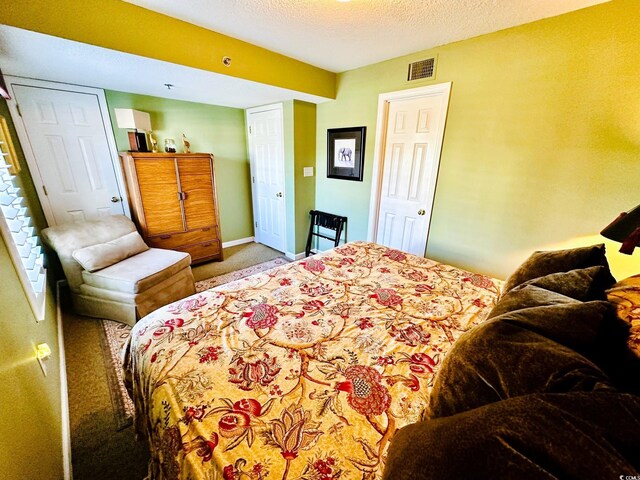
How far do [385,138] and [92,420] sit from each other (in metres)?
3.33

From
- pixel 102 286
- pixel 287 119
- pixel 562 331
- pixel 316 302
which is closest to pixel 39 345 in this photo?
pixel 102 286

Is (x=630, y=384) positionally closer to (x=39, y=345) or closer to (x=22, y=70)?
(x=39, y=345)

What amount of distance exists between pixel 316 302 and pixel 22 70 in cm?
313

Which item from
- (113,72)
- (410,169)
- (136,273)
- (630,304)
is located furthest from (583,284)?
(113,72)

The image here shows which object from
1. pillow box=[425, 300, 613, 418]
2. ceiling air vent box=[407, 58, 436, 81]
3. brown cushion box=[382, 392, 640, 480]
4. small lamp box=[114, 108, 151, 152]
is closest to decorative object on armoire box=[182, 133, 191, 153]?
small lamp box=[114, 108, 151, 152]

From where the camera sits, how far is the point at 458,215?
7.73 ft

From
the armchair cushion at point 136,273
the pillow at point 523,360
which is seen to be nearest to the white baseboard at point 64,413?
the armchair cushion at point 136,273

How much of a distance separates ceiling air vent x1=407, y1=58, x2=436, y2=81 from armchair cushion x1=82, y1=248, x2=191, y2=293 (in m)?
2.93

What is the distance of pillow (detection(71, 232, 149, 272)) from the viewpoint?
211cm

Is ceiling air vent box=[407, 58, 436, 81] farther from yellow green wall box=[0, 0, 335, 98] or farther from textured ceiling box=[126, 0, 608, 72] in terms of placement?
yellow green wall box=[0, 0, 335, 98]

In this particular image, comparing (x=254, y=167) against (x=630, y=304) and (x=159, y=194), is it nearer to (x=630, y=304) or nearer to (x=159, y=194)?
(x=159, y=194)

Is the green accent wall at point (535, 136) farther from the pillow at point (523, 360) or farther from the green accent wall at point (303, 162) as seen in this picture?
the pillow at point (523, 360)

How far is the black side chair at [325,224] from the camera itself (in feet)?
11.0

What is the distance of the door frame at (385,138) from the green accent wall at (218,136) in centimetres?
225
